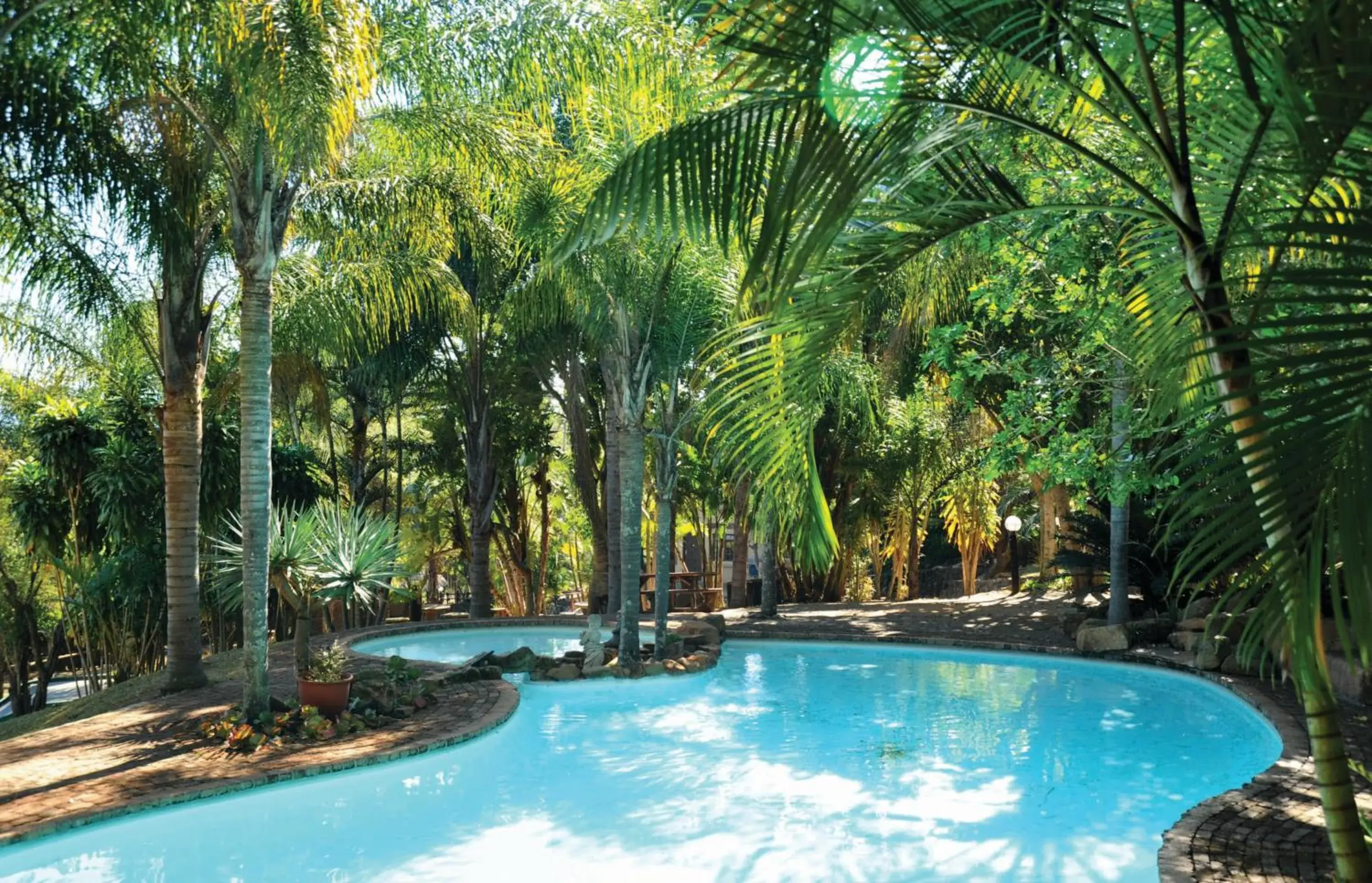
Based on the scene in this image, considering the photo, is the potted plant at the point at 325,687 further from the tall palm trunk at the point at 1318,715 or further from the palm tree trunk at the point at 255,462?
the tall palm trunk at the point at 1318,715

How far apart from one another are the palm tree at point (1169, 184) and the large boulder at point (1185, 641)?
8521 mm

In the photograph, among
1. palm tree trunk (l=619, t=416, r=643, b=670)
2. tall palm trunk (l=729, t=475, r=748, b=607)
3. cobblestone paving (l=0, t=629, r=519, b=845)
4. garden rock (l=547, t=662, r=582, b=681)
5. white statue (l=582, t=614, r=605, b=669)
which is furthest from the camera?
tall palm trunk (l=729, t=475, r=748, b=607)

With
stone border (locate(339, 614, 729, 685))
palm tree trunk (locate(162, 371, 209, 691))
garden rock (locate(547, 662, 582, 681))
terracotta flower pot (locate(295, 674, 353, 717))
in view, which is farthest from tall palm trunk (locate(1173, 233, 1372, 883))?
stone border (locate(339, 614, 729, 685))

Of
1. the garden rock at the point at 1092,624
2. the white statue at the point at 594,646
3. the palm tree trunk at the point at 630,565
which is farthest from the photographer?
the garden rock at the point at 1092,624

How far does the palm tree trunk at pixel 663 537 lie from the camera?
1208 centimetres

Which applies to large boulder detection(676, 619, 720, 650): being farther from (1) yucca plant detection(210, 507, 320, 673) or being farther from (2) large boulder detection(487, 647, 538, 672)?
(1) yucca plant detection(210, 507, 320, 673)

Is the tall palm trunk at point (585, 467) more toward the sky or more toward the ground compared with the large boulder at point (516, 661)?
more toward the sky

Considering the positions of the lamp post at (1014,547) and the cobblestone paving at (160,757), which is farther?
the lamp post at (1014,547)

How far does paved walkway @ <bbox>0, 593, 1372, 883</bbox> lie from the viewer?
5172 mm

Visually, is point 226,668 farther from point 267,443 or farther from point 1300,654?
point 1300,654

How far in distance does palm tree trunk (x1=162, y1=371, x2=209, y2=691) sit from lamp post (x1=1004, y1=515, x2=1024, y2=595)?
1424cm

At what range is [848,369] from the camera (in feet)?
40.9

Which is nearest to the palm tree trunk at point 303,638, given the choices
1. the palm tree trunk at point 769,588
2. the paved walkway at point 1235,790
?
the paved walkway at point 1235,790

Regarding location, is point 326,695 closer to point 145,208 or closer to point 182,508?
point 182,508
